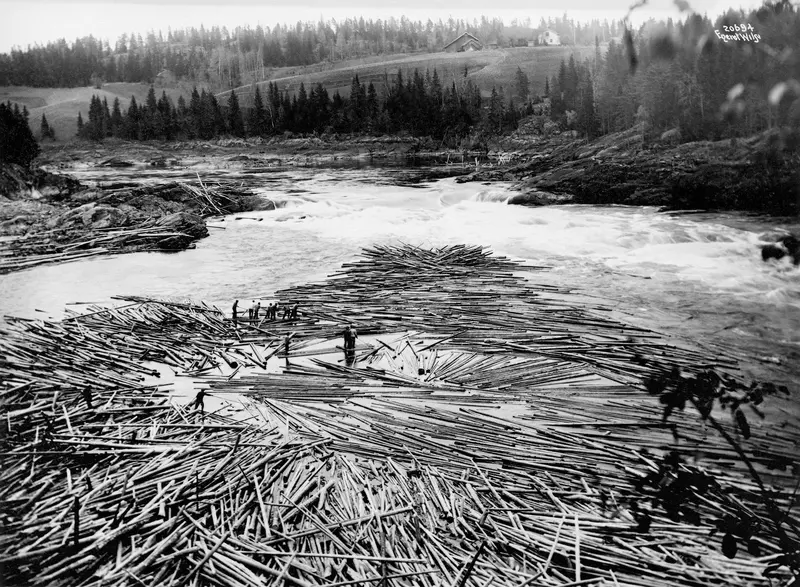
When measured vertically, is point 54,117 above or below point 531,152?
above

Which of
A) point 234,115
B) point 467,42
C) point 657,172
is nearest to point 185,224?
point 234,115

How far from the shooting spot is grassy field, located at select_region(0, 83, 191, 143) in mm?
2775

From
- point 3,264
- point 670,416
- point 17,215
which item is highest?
point 17,215

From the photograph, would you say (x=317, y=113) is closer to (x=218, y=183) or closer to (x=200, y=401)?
(x=218, y=183)

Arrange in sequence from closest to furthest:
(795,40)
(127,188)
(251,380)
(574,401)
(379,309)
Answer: (795,40)
(574,401)
(251,380)
(379,309)
(127,188)

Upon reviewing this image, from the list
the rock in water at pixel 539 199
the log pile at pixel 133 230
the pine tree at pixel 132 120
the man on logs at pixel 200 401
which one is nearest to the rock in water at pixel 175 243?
the log pile at pixel 133 230

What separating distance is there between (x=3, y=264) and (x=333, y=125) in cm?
754

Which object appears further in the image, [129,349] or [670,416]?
[129,349]

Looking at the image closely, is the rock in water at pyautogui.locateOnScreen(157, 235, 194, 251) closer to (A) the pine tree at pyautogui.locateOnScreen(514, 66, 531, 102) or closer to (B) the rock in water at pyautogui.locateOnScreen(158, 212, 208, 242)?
(B) the rock in water at pyautogui.locateOnScreen(158, 212, 208, 242)

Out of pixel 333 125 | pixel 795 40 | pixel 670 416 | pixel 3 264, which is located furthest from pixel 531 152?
pixel 333 125

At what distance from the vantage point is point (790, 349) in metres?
2.22

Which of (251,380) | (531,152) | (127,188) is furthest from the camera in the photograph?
(531,152)

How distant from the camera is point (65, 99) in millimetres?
3270

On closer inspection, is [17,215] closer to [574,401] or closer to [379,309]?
[379,309]
